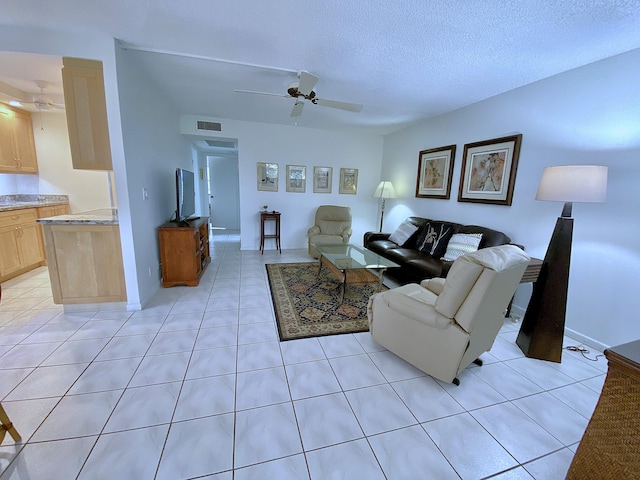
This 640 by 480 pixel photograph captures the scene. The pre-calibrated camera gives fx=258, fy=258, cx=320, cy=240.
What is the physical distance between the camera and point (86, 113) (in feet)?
7.59

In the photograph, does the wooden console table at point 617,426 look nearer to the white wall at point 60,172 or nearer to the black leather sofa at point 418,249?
the black leather sofa at point 418,249

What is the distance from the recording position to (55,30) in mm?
2141

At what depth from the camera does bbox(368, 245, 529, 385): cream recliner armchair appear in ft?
5.12

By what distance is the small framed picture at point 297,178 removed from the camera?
5223mm

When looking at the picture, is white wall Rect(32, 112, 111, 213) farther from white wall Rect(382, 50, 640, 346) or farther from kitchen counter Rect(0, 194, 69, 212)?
white wall Rect(382, 50, 640, 346)

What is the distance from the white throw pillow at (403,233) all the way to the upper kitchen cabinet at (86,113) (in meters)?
3.71

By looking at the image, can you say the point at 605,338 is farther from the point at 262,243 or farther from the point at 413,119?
the point at 262,243

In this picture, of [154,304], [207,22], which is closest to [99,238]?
[154,304]

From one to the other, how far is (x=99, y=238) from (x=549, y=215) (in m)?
4.46

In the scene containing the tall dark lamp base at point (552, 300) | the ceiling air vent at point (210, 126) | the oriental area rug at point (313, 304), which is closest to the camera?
the tall dark lamp base at point (552, 300)

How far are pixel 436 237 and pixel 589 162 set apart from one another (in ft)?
5.42

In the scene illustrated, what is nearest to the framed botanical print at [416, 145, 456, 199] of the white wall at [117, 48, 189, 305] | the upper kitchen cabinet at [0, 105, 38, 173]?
the white wall at [117, 48, 189, 305]

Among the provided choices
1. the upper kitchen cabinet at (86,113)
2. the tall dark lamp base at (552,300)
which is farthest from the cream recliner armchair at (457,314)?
the upper kitchen cabinet at (86,113)

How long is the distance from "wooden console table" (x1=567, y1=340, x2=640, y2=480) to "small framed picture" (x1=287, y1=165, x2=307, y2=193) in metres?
4.88
